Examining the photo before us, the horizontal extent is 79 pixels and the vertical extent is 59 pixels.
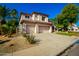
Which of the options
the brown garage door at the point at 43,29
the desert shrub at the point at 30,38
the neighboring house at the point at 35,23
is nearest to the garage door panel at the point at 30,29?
the neighboring house at the point at 35,23

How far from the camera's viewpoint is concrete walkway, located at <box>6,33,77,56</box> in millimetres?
5461

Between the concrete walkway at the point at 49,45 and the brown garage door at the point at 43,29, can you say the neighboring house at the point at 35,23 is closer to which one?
the brown garage door at the point at 43,29

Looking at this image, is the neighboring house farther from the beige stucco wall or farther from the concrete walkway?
the concrete walkway

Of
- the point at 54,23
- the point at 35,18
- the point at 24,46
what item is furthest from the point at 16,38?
the point at 54,23

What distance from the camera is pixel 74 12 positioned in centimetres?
604

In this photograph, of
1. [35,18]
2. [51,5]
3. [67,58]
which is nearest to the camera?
[67,58]

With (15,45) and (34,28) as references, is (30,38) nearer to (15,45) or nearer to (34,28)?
(34,28)

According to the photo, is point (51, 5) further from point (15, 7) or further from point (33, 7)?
point (15, 7)

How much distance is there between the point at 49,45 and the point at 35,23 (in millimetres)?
945

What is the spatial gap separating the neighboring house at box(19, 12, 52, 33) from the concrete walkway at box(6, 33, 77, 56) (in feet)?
0.73

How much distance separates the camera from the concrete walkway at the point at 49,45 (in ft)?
17.9

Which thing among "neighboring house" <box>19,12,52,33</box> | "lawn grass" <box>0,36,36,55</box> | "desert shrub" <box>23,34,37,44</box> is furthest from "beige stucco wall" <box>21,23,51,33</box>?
"lawn grass" <box>0,36,36,55</box>

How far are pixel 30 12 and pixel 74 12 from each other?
1.54 m

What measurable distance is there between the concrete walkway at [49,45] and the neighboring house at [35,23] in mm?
221
